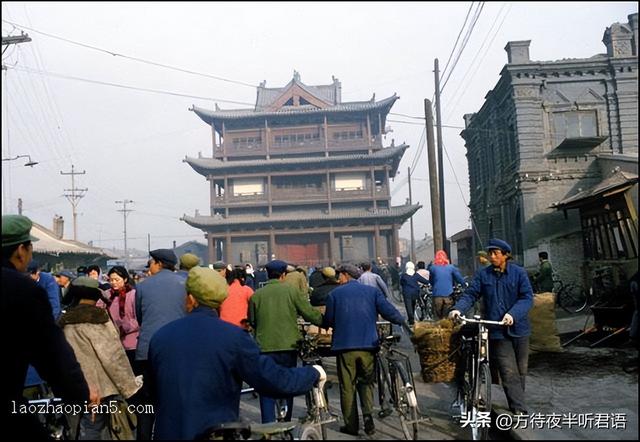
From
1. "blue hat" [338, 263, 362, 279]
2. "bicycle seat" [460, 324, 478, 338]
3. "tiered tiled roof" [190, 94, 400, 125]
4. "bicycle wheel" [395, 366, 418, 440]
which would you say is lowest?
"bicycle wheel" [395, 366, 418, 440]

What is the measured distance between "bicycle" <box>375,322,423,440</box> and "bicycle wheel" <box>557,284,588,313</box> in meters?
11.0

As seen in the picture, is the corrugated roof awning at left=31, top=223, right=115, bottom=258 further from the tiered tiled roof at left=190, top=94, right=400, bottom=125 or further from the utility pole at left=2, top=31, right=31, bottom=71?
the tiered tiled roof at left=190, top=94, right=400, bottom=125

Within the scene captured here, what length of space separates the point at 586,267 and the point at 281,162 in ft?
91.6

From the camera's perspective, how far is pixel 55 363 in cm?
249

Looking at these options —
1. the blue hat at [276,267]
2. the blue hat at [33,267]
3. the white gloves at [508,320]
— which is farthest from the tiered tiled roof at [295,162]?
the white gloves at [508,320]

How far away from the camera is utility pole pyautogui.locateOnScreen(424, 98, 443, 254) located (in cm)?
1599

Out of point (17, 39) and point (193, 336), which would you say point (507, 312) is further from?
point (17, 39)

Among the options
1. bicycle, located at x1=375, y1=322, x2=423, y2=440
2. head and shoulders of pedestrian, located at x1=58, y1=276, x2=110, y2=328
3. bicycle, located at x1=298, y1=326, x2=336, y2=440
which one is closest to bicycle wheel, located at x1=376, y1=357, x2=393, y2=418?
bicycle, located at x1=375, y1=322, x2=423, y2=440

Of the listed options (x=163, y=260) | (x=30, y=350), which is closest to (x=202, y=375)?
(x=30, y=350)

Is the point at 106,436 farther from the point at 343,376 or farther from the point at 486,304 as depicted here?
the point at 486,304

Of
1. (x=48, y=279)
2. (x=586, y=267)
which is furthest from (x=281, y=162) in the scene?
(x=48, y=279)

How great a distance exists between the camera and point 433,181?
52.4 ft

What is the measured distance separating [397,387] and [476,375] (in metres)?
0.76

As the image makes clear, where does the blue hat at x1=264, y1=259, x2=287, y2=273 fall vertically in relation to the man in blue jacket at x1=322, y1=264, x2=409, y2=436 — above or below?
above
